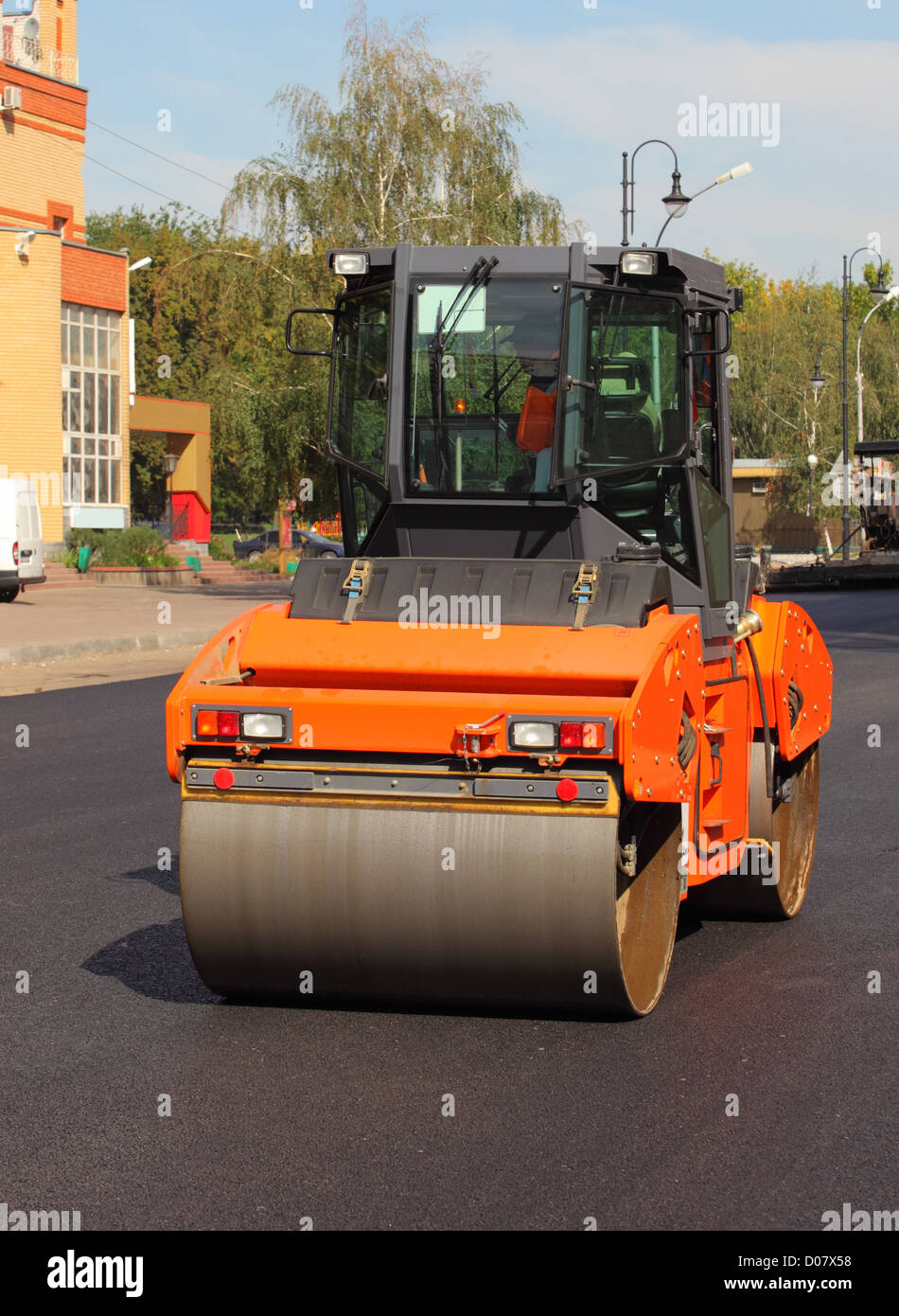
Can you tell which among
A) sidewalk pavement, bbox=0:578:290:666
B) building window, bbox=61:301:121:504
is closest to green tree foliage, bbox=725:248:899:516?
building window, bbox=61:301:121:504

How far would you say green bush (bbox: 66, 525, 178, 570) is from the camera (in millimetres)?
43312

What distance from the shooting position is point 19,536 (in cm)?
3022

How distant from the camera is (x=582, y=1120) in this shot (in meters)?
4.91

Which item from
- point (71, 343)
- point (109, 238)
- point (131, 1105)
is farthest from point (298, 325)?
point (109, 238)

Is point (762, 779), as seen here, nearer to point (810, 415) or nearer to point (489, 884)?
point (489, 884)

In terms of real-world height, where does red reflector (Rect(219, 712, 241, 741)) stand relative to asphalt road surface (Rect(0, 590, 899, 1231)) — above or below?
above

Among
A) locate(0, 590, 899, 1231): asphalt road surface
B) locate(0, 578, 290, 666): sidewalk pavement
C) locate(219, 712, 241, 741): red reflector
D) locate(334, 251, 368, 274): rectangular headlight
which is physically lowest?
locate(0, 590, 899, 1231): asphalt road surface

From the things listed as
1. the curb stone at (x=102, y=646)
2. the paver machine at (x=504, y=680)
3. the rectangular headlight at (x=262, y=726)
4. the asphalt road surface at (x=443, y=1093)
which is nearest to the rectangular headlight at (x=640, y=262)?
the paver machine at (x=504, y=680)

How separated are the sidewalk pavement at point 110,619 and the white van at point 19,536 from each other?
60 centimetres

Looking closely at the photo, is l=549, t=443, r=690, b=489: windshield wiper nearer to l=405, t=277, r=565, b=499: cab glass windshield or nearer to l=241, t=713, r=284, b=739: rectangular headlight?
l=405, t=277, r=565, b=499: cab glass windshield

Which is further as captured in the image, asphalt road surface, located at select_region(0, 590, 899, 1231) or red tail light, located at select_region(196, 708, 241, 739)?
red tail light, located at select_region(196, 708, 241, 739)

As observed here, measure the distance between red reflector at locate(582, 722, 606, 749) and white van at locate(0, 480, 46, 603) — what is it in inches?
1000

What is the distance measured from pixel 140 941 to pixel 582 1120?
278cm

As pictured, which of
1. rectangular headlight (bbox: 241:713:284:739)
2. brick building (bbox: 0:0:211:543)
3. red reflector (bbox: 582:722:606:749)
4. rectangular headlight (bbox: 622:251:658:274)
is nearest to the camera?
red reflector (bbox: 582:722:606:749)
